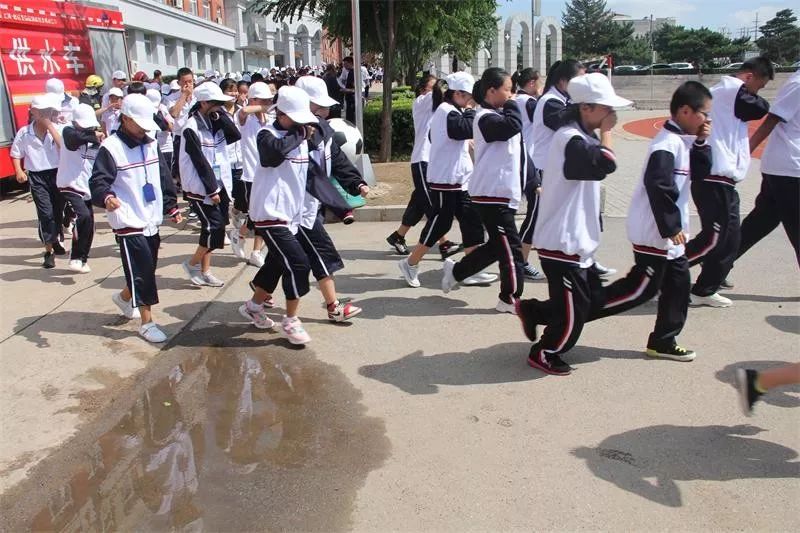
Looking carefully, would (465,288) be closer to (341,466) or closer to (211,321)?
(211,321)

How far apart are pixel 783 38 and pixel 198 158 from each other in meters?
64.5

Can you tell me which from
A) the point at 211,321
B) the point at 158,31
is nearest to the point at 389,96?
the point at 211,321

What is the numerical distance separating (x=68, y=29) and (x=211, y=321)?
37.4 feet

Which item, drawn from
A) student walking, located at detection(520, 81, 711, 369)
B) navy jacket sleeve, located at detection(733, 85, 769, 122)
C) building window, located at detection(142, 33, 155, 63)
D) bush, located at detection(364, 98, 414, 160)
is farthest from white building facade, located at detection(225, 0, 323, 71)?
student walking, located at detection(520, 81, 711, 369)

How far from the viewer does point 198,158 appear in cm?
645

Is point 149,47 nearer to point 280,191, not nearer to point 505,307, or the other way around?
point 280,191

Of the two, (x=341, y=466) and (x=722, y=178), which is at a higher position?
(x=722, y=178)

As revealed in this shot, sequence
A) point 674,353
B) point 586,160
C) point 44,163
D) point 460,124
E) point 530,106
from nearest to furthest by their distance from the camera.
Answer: point 586,160 < point 674,353 < point 460,124 < point 530,106 < point 44,163

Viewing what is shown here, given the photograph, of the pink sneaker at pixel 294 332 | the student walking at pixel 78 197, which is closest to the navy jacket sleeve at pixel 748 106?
the pink sneaker at pixel 294 332

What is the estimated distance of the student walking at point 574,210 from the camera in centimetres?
406

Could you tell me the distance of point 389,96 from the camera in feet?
44.8

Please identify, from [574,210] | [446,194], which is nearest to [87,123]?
[446,194]

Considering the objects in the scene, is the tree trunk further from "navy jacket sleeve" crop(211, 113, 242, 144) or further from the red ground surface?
the red ground surface

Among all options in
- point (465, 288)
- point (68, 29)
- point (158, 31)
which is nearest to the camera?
point (465, 288)
